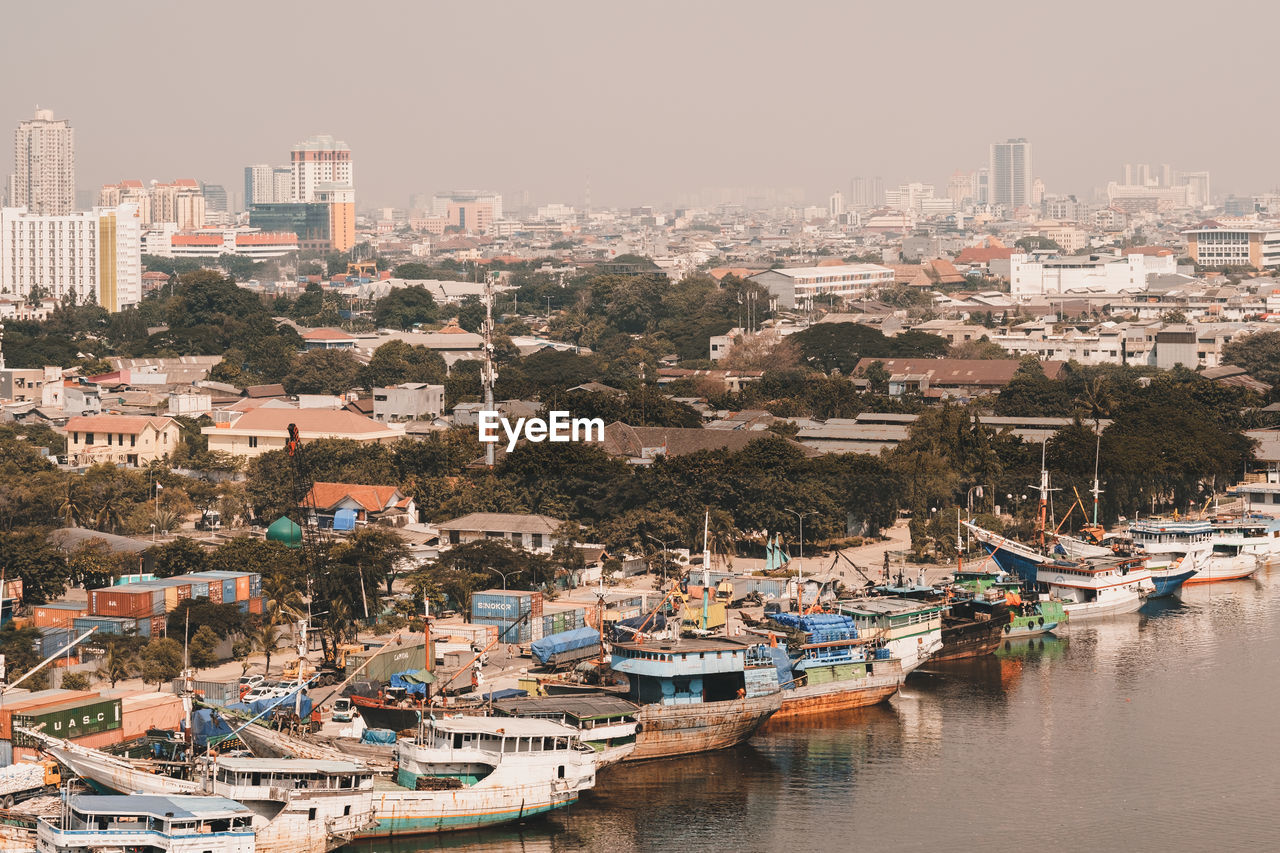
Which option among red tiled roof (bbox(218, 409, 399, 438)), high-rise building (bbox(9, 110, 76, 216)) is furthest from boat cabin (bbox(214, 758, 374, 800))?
high-rise building (bbox(9, 110, 76, 216))

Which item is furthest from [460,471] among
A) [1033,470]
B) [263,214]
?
[263,214]

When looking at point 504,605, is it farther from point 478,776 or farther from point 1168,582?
point 1168,582

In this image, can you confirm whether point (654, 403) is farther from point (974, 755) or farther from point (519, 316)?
point (519, 316)

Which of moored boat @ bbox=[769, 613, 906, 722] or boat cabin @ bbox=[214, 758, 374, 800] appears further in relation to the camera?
moored boat @ bbox=[769, 613, 906, 722]

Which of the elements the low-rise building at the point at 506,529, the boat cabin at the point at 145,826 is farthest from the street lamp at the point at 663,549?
the boat cabin at the point at 145,826

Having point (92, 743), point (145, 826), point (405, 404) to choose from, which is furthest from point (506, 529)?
point (145, 826)

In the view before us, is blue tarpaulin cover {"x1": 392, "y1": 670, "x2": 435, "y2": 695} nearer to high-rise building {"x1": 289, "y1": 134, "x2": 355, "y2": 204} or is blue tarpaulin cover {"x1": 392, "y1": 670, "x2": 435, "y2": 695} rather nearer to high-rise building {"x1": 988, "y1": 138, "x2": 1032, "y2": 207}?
high-rise building {"x1": 289, "y1": 134, "x2": 355, "y2": 204}

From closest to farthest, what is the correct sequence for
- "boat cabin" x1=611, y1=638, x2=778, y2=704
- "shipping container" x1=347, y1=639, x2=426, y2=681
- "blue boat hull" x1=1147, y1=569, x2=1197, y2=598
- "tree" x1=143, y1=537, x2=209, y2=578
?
"boat cabin" x1=611, y1=638, x2=778, y2=704 < "shipping container" x1=347, y1=639, x2=426, y2=681 < "tree" x1=143, y1=537, x2=209, y2=578 < "blue boat hull" x1=1147, y1=569, x2=1197, y2=598
